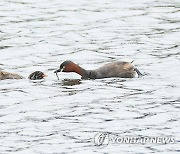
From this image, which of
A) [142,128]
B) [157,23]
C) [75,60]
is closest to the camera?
[142,128]

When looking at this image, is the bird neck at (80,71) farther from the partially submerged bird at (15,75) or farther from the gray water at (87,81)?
the partially submerged bird at (15,75)

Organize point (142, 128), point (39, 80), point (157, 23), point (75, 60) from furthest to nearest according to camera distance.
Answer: point (157, 23) < point (75, 60) < point (39, 80) < point (142, 128)

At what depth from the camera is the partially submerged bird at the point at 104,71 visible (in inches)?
613

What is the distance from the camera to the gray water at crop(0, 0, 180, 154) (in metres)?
11.8

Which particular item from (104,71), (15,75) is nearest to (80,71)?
(104,71)

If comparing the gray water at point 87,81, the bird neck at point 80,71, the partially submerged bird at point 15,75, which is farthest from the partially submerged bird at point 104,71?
the partially submerged bird at point 15,75

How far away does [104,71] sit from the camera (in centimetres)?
1557

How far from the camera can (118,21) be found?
20.9 metres

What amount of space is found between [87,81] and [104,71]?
372mm

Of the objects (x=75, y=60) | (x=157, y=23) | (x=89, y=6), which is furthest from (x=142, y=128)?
(x=89, y=6)

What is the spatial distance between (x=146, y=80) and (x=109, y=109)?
234 centimetres

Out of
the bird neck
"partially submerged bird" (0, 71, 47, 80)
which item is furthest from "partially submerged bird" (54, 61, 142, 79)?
"partially submerged bird" (0, 71, 47, 80)

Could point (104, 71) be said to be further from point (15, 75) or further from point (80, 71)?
point (15, 75)

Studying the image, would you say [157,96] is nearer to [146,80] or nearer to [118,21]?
[146,80]
